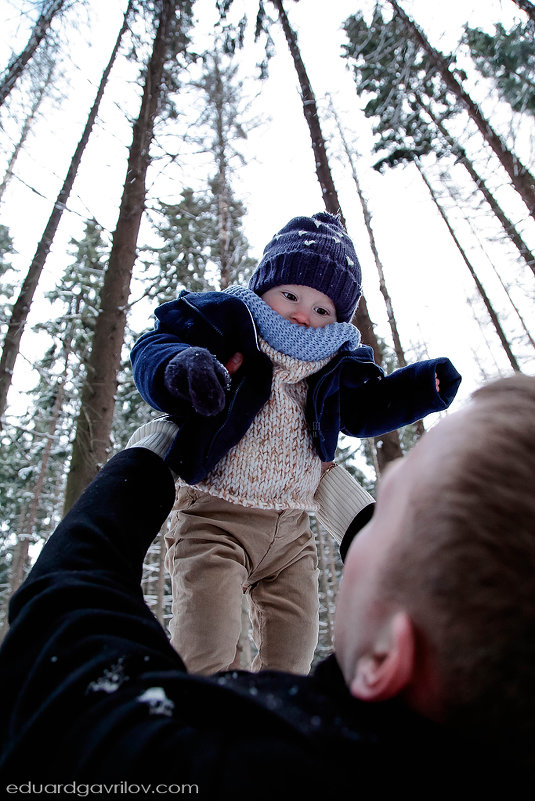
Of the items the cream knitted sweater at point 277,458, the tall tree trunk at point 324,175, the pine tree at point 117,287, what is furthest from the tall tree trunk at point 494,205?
the cream knitted sweater at point 277,458

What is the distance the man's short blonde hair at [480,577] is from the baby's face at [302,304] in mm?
1653

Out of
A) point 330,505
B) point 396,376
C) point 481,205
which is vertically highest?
point 481,205

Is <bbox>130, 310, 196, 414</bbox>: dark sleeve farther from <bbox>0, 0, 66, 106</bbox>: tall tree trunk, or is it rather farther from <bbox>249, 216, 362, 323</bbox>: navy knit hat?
<bbox>0, 0, 66, 106</bbox>: tall tree trunk

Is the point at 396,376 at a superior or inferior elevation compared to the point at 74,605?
superior

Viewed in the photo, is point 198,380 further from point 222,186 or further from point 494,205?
point 494,205

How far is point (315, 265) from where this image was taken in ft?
7.89

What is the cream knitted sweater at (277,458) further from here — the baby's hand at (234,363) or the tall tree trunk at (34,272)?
the tall tree trunk at (34,272)

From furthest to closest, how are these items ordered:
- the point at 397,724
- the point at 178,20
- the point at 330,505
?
the point at 178,20, the point at 330,505, the point at 397,724

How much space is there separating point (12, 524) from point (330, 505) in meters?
21.3

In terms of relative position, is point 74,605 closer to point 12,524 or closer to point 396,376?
point 396,376

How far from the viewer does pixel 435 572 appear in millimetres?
646

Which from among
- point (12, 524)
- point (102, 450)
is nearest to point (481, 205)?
point (102, 450)

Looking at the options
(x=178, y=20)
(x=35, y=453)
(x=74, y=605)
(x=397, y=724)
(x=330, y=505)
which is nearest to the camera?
(x=397, y=724)

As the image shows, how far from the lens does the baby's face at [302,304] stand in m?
2.33
